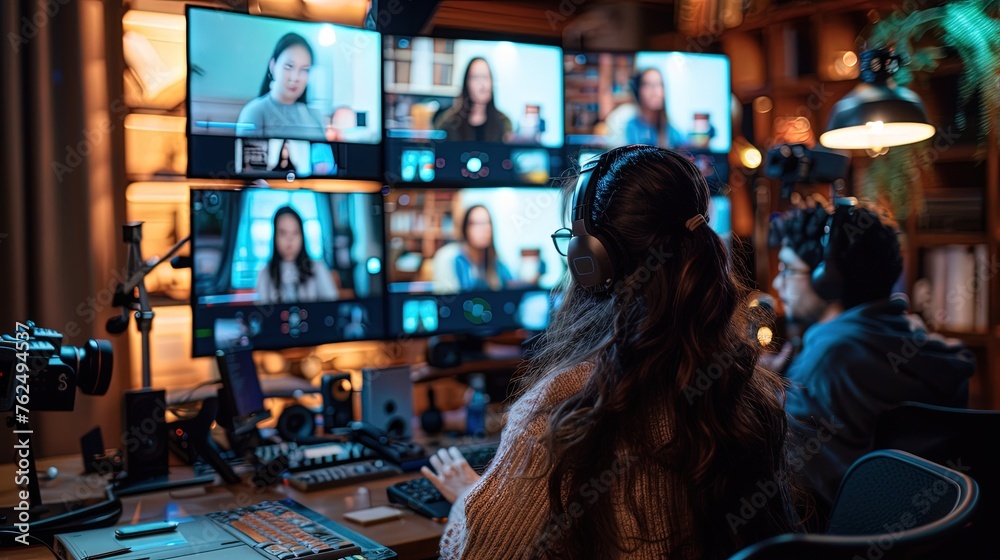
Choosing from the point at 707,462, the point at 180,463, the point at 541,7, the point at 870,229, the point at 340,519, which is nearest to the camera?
the point at 707,462

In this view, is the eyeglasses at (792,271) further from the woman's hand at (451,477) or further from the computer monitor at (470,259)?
the woman's hand at (451,477)

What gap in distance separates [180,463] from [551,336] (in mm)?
1293

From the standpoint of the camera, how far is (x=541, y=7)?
167 inches

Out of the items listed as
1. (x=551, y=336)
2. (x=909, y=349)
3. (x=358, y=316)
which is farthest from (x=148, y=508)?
(x=909, y=349)

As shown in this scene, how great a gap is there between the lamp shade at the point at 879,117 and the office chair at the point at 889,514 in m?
1.69

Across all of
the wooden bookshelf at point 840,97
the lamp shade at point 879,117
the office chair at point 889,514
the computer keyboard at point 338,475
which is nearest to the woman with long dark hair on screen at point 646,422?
the office chair at point 889,514

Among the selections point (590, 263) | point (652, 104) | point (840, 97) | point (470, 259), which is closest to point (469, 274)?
point (470, 259)

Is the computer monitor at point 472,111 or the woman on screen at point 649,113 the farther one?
the woman on screen at point 649,113

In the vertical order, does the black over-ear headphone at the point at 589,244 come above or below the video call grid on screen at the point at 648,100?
below

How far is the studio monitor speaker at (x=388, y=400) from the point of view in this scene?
7.88 feet

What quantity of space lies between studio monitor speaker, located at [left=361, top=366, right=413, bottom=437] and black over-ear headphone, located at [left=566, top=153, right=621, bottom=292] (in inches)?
48.7

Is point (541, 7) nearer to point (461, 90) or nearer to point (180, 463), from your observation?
point (461, 90)

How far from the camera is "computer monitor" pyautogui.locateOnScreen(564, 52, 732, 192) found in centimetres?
275

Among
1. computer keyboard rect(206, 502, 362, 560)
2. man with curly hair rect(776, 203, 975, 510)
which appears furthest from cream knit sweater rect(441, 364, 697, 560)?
man with curly hair rect(776, 203, 975, 510)
